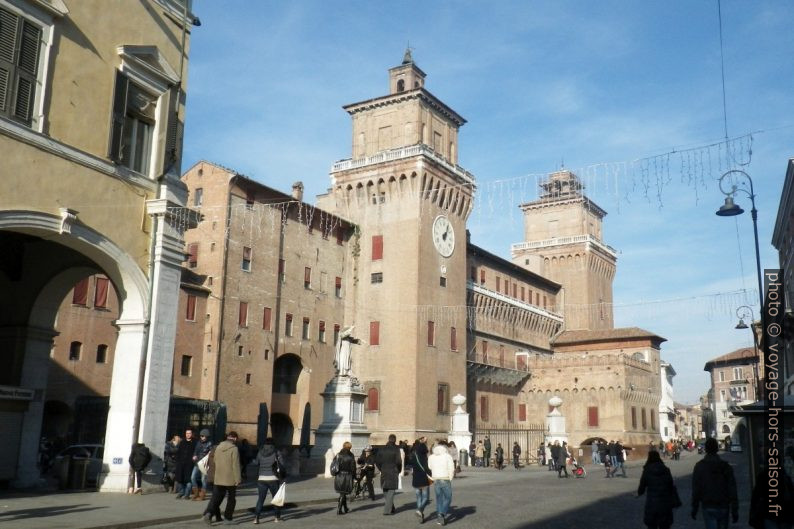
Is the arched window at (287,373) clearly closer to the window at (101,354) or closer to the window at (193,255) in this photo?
the window at (193,255)

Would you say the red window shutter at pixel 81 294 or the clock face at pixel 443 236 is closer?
the red window shutter at pixel 81 294

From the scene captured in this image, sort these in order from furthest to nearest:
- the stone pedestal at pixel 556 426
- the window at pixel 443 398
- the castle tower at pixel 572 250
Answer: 1. the castle tower at pixel 572 250
2. the window at pixel 443 398
3. the stone pedestal at pixel 556 426

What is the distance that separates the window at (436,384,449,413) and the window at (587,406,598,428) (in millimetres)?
17983

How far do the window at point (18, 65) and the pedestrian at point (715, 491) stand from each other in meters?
12.2

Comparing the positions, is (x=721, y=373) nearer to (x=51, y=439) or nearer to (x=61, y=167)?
(x=51, y=439)

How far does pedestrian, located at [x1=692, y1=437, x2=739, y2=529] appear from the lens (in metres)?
9.12

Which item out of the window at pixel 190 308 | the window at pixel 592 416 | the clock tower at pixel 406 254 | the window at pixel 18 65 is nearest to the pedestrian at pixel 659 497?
the window at pixel 18 65

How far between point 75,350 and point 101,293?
Answer: 288 cm

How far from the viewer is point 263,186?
139 feet

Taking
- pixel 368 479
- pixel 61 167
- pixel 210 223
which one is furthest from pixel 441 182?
pixel 61 167

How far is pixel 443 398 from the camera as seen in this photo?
46250 mm

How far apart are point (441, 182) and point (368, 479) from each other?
31.8 metres

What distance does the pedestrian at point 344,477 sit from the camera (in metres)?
14.2

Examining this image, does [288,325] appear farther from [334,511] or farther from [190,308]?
[334,511]
